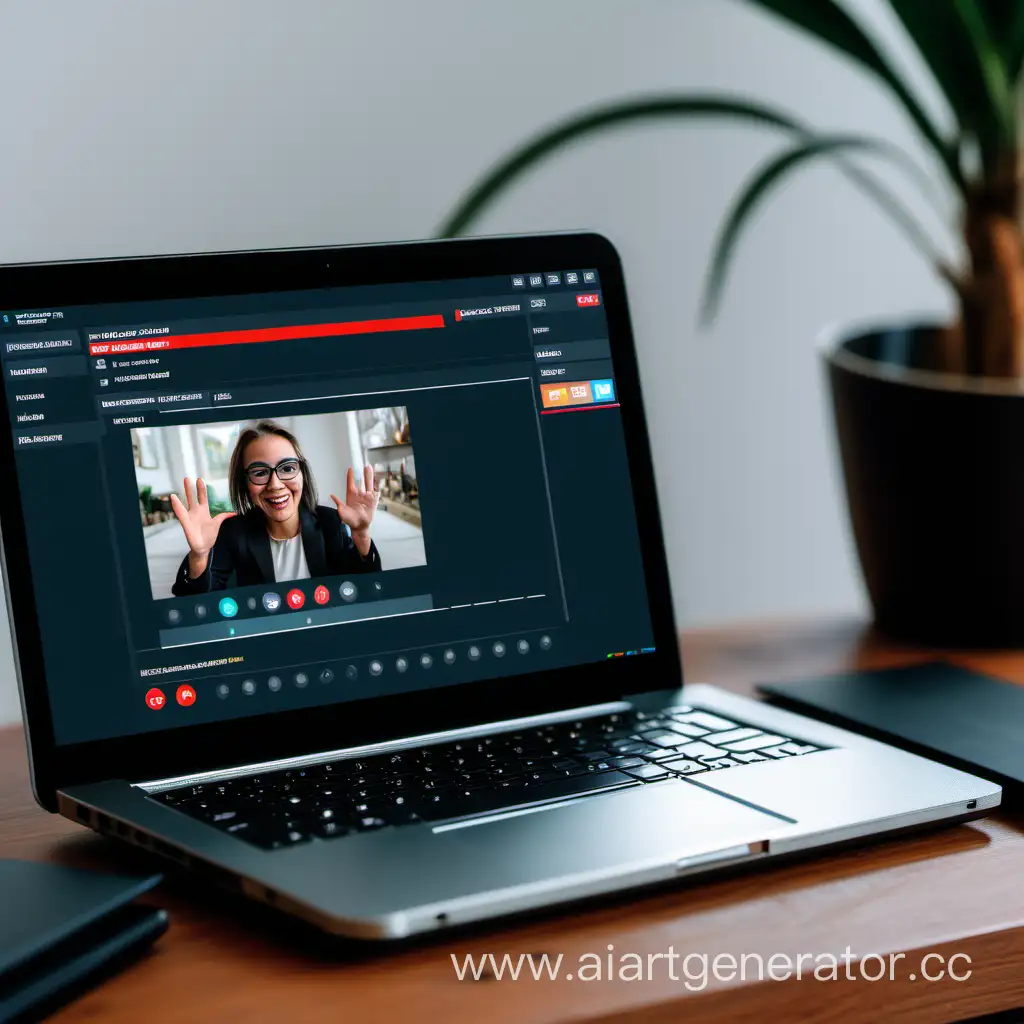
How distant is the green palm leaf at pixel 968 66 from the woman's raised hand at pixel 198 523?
61cm

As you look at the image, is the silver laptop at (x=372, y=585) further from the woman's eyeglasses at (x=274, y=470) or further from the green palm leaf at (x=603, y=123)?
the green palm leaf at (x=603, y=123)

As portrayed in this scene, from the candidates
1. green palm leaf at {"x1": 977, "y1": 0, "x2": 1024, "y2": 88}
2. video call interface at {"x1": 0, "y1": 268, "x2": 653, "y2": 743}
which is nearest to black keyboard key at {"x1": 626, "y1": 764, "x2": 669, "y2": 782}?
video call interface at {"x1": 0, "y1": 268, "x2": 653, "y2": 743}

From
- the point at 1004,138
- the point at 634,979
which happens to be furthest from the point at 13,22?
the point at 634,979

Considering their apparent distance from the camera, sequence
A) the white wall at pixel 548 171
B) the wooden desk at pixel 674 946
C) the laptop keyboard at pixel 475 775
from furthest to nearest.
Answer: the white wall at pixel 548 171 → the laptop keyboard at pixel 475 775 → the wooden desk at pixel 674 946

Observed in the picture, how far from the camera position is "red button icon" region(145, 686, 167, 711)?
25.5 inches

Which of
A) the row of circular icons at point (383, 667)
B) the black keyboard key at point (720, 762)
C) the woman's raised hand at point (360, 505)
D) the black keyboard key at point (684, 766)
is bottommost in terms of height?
the black keyboard key at point (720, 762)

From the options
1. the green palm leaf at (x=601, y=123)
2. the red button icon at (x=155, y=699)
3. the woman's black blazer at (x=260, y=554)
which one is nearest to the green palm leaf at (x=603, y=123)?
the green palm leaf at (x=601, y=123)

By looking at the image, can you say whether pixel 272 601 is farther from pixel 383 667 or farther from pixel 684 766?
pixel 684 766

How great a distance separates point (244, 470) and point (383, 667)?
130mm

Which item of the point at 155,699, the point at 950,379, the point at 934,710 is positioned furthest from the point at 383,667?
the point at 950,379

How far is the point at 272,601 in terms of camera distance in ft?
2.22

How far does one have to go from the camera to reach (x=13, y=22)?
0.99 m

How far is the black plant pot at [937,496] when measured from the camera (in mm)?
898

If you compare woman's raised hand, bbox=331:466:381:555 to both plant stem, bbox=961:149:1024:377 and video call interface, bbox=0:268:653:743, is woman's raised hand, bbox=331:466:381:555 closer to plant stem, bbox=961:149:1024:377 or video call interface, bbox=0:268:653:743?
video call interface, bbox=0:268:653:743
